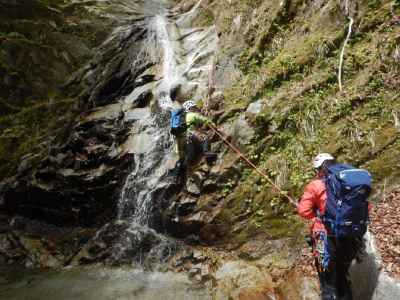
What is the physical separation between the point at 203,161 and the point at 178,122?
4.69ft

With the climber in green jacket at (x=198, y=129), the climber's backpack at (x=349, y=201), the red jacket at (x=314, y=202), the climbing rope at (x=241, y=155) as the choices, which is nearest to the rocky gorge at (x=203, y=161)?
the climbing rope at (x=241, y=155)

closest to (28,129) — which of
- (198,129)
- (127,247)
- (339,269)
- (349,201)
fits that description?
(127,247)

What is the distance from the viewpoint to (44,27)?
21.5 m

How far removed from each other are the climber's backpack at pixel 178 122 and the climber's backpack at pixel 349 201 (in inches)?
256

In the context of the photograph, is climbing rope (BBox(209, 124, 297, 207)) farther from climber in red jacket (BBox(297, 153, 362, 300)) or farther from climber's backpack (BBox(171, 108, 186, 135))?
climber in red jacket (BBox(297, 153, 362, 300))

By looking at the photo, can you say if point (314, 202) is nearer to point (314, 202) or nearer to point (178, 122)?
point (314, 202)

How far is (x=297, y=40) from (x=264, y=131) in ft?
10.8

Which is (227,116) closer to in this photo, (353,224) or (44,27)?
(353,224)

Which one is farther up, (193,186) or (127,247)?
(193,186)

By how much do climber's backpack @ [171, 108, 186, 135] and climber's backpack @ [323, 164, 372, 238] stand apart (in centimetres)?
651

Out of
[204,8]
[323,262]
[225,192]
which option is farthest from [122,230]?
[204,8]

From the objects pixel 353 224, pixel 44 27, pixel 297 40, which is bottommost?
pixel 353 224

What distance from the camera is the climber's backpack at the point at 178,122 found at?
462 inches

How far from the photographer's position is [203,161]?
11375 mm
